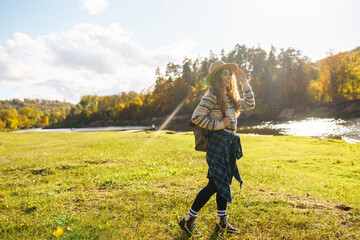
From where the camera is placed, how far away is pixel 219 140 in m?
3.82

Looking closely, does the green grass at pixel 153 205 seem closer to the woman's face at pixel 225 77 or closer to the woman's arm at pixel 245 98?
the woman's arm at pixel 245 98

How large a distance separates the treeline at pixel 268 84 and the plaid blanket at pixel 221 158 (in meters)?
60.3

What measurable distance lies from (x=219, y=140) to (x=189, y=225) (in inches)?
73.9

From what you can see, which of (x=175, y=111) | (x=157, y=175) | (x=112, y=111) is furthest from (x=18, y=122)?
(x=157, y=175)

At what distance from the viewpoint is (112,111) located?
129 metres

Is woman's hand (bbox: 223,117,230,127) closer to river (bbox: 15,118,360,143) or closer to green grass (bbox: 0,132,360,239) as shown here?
green grass (bbox: 0,132,360,239)

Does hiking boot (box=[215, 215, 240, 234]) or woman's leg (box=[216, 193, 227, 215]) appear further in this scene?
hiking boot (box=[215, 215, 240, 234])

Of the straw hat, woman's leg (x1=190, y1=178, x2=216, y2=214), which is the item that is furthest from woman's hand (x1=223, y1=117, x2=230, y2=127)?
woman's leg (x1=190, y1=178, x2=216, y2=214)

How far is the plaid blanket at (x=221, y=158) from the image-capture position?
376 centimetres

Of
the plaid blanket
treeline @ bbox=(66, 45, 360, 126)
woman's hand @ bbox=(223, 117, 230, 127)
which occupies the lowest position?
the plaid blanket

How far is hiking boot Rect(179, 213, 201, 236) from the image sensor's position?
4000 mm

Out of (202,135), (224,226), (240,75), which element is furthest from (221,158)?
(240,75)

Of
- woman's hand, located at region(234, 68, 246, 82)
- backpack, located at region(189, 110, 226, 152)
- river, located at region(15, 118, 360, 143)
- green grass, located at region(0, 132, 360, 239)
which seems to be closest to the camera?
backpack, located at region(189, 110, 226, 152)

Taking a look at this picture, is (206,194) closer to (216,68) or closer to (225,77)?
(225,77)
